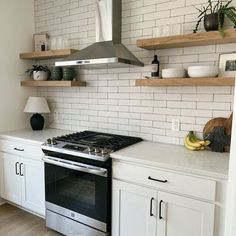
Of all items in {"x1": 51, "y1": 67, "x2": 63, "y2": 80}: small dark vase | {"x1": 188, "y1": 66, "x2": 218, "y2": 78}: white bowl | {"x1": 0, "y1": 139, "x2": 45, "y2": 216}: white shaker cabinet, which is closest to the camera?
{"x1": 188, "y1": 66, "x2": 218, "y2": 78}: white bowl

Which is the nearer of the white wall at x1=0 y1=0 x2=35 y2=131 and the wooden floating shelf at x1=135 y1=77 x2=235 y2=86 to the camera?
the wooden floating shelf at x1=135 y1=77 x2=235 y2=86

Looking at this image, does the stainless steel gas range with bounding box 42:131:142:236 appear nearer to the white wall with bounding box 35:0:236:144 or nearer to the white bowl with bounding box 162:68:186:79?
the white wall with bounding box 35:0:236:144

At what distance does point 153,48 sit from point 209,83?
681mm

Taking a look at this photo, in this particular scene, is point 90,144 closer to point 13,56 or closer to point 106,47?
point 106,47

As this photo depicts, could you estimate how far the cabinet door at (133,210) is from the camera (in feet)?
6.09

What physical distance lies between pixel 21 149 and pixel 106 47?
148 cm

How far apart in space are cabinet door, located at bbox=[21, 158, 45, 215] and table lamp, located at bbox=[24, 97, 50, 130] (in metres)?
0.57

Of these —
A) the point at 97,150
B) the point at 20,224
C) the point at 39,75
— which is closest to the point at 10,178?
the point at 20,224

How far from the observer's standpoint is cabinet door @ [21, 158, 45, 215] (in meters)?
2.56

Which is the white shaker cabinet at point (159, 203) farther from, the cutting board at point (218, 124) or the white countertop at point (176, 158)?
the cutting board at point (218, 124)

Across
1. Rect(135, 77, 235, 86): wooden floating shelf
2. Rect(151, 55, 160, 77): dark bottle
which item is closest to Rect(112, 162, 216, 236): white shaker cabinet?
Rect(135, 77, 235, 86): wooden floating shelf

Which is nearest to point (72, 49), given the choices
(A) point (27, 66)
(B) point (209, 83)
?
(A) point (27, 66)

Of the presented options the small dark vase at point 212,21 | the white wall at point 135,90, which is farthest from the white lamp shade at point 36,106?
the small dark vase at point 212,21

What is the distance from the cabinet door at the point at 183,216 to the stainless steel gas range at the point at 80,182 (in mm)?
479
